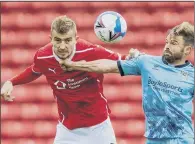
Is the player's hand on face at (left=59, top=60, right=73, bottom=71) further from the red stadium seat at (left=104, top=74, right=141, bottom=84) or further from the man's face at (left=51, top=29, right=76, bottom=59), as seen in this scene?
the red stadium seat at (left=104, top=74, right=141, bottom=84)

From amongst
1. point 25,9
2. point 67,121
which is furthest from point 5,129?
point 67,121

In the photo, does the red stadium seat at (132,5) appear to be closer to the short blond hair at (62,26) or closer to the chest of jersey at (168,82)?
the short blond hair at (62,26)

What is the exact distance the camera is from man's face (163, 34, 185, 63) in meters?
8.45

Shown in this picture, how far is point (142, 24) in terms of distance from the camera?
13078mm

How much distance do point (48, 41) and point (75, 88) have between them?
3.80 metres

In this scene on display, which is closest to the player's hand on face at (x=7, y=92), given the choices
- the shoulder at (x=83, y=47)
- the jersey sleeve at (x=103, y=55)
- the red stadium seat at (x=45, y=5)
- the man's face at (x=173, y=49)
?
the shoulder at (x=83, y=47)

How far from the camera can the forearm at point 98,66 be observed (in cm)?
864

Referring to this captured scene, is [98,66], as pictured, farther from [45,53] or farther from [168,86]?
[45,53]

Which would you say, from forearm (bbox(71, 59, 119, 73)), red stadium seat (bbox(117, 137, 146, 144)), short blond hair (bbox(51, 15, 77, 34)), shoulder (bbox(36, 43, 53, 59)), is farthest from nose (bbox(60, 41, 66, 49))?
red stadium seat (bbox(117, 137, 146, 144))

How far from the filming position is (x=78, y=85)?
9242mm

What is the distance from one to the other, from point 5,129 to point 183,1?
8.62 ft

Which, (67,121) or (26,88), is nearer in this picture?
(67,121)

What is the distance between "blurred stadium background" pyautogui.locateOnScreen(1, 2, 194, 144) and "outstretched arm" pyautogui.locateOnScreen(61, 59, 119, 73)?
165 inches

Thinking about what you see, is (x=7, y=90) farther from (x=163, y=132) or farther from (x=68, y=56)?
(x=163, y=132)
